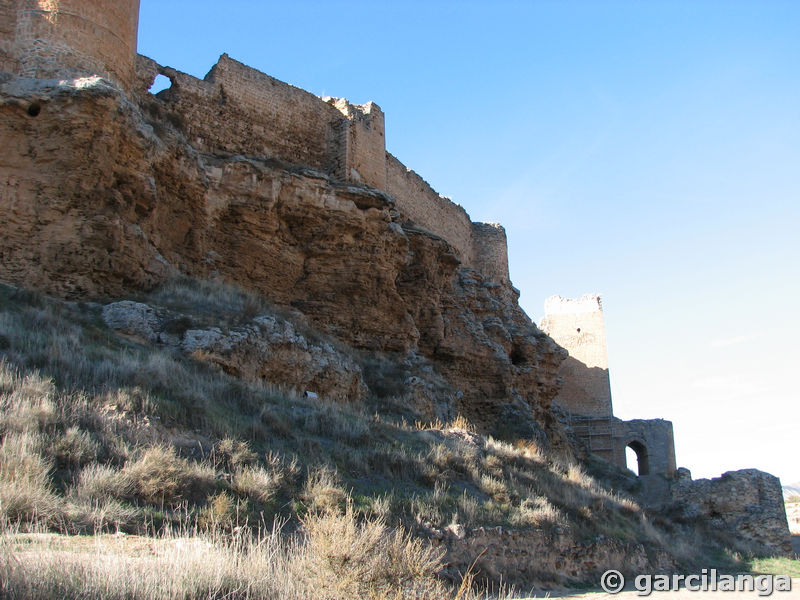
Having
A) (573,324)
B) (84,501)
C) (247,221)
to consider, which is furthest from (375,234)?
(573,324)

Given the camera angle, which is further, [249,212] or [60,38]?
[249,212]

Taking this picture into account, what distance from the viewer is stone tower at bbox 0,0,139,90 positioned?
11.3m

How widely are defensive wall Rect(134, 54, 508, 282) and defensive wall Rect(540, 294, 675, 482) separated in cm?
1629

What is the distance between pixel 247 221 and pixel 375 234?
3.10 metres

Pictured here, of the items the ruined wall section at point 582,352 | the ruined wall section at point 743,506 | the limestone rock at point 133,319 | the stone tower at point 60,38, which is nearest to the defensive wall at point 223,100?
the stone tower at point 60,38

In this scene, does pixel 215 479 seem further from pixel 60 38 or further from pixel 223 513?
pixel 60 38

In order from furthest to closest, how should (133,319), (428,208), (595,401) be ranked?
(595,401), (428,208), (133,319)

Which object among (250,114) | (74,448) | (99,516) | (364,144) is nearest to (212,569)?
(99,516)

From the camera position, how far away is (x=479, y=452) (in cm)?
1022

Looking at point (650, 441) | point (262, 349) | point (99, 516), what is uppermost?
point (650, 441)

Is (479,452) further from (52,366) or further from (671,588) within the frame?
(52,366)

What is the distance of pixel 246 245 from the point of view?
47.6ft

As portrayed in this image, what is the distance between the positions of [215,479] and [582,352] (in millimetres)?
30265

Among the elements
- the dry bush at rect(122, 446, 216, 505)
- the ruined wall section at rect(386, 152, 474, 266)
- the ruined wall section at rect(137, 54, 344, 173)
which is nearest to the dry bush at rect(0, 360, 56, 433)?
the dry bush at rect(122, 446, 216, 505)
